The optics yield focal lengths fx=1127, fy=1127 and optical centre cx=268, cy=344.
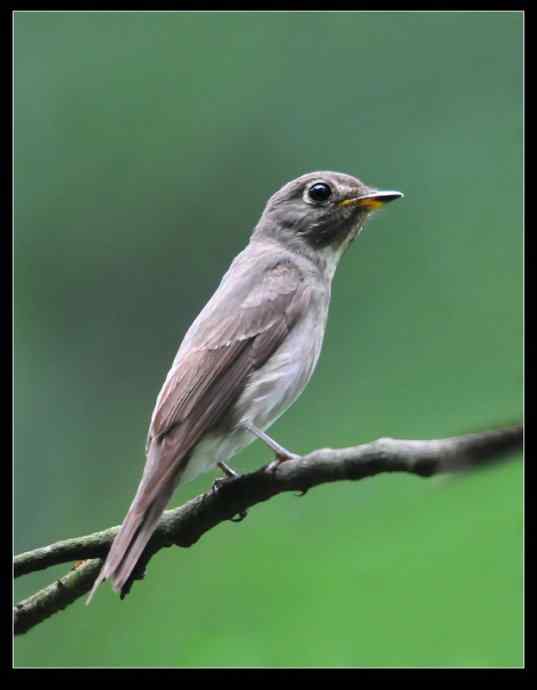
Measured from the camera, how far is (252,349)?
441 centimetres

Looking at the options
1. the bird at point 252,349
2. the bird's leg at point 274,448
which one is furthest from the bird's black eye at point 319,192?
the bird's leg at point 274,448

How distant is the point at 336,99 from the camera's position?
758 cm

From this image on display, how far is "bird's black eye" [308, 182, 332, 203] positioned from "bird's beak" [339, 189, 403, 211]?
10 centimetres

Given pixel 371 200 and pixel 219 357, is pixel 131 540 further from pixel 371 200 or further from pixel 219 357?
pixel 371 200

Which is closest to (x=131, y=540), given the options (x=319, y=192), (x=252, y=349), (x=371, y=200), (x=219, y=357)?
(x=219, y=357)

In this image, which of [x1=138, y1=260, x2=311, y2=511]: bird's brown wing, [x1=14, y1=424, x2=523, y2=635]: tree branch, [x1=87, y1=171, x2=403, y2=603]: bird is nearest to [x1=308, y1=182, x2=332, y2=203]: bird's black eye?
[x1=87, y1=171, x2=403, y2=603]: bird

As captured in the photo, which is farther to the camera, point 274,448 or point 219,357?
point 219,357

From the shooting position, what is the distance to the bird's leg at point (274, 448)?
3436 millimetres

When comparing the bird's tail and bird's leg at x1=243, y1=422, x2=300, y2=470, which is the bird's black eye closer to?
bird's leg at x1=243, y1=422, x2=300, y2=470

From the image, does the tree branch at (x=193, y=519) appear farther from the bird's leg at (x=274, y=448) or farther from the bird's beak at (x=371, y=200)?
the bird's beak at (x=371, y=200)

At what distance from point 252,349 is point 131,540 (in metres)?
1.23

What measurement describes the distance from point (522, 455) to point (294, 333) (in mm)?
2679

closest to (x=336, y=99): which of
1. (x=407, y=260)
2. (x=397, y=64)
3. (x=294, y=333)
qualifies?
(x=397, y=64)

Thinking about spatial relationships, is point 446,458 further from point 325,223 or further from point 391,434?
point 391,434
